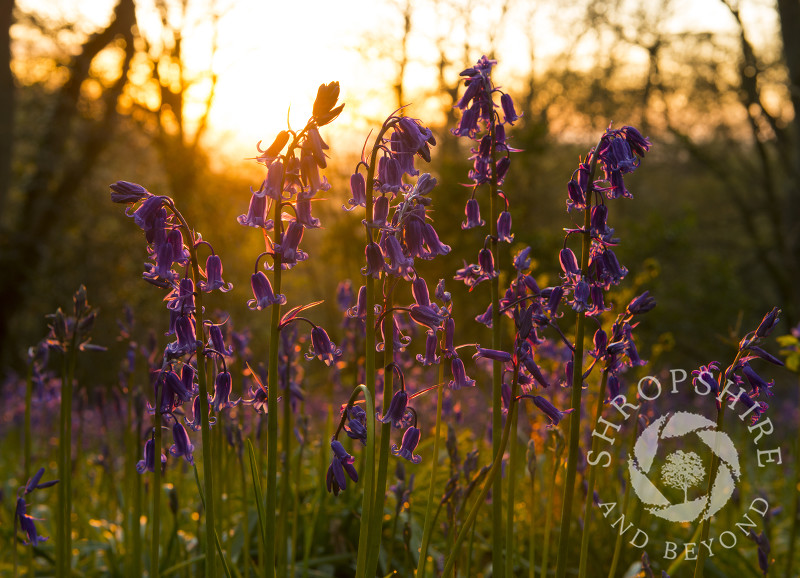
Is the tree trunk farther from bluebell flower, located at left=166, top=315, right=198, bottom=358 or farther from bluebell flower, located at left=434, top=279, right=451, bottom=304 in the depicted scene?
bluebell flower, located at left=434, top=279, right=451, bottom=304

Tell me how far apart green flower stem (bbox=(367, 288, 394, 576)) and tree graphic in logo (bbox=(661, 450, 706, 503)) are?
2786mm

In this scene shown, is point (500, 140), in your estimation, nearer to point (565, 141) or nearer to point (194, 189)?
point (194, 189)

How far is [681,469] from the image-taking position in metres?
4.54

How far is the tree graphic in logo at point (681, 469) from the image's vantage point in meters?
2.66

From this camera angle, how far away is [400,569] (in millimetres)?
3973

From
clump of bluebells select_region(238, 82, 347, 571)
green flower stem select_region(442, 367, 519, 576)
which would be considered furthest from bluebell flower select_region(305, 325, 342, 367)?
green flower stem select_region(442, 367, 519, 576)

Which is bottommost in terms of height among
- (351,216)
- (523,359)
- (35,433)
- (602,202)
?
(35,433)

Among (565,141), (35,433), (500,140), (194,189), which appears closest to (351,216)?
(194,189)

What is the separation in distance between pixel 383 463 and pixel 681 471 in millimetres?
3387

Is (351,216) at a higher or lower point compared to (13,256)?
higher

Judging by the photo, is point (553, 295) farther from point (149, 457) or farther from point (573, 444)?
point (149, 457)

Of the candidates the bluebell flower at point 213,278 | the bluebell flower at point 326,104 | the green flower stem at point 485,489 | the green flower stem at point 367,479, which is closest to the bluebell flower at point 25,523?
the bluebell flower at point 213,278

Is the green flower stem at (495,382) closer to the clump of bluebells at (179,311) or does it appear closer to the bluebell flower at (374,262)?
the bluebell flower at (374,262)

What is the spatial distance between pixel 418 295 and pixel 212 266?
2.05ft
